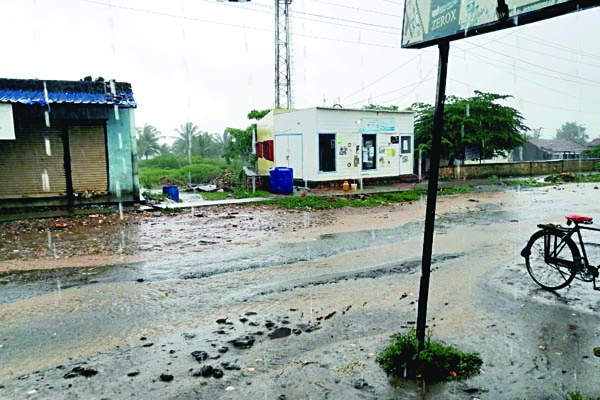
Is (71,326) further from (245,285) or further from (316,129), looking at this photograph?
(316,129)

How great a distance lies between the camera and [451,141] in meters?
32.6

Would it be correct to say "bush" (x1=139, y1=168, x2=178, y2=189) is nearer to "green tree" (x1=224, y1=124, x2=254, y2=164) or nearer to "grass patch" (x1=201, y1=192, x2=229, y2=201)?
"green tree" (x1=224, y1=124, x2=254, y2=164)

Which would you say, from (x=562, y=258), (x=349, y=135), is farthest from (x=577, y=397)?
(x=349, y=135)

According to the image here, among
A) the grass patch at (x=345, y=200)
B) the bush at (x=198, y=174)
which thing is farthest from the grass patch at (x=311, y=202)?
the bush at (x=198, y=174)

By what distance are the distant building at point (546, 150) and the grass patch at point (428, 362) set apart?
58.2 metres

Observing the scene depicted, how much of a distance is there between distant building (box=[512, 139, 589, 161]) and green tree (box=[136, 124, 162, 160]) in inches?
1698

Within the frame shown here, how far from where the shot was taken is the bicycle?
605 centimetres

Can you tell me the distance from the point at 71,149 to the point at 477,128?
1024 inches

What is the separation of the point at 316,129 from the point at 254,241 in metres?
12.6

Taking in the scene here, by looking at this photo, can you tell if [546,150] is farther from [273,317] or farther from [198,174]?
[273,317]

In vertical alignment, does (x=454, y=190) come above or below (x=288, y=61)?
below

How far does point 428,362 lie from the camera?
4.16 m

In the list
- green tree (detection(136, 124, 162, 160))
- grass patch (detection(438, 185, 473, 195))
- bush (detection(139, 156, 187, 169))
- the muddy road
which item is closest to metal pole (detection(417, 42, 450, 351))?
the muddy road

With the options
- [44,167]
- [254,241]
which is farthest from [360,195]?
[44,167]
